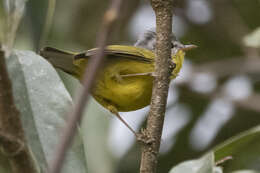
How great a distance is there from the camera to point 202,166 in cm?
255

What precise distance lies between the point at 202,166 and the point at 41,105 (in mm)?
843

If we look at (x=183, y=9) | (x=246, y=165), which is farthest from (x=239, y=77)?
(x=246, y=165)

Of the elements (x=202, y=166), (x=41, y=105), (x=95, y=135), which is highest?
(x=41, y=105)

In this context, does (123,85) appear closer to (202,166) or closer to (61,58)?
(61,58)

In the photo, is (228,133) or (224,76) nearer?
(228,133)

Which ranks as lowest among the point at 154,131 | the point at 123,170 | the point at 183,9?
the point at 123,170

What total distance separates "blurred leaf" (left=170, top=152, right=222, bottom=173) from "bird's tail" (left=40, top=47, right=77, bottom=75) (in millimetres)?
1125

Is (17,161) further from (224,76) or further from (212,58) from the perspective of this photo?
(212,58)

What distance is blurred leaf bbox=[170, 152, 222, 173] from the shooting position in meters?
2.44

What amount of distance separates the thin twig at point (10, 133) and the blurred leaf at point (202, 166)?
115 cm

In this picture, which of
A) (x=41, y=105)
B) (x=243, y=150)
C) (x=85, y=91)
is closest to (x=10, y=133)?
(x=85, y=91)

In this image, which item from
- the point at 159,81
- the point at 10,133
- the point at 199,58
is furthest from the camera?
the point at 199,58

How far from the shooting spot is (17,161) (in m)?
1.46

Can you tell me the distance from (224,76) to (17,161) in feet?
14.6
